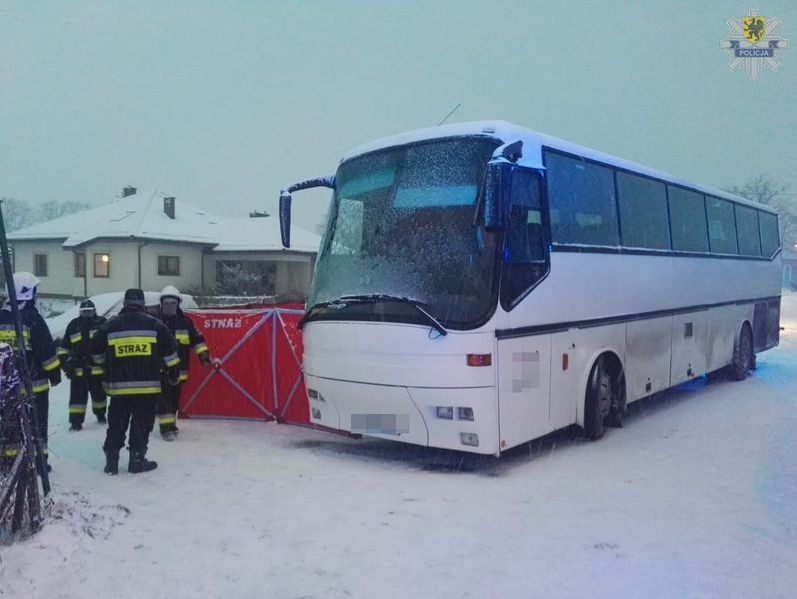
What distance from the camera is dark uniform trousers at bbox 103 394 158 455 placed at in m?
6.56

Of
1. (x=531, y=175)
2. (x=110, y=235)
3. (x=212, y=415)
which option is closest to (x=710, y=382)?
(x=531, y=175)

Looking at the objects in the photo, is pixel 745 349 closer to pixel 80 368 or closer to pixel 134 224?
pixel 80 368

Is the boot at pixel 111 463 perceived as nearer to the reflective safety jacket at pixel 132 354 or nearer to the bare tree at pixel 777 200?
the reflective safety jacket at pixel 132 354

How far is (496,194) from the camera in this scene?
20.0 ft

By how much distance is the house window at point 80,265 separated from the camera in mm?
37159

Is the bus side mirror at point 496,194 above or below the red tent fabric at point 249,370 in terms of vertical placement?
above

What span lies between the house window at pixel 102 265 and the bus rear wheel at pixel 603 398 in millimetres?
32777

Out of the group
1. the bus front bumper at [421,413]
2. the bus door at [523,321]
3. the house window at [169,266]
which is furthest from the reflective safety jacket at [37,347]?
the house window at [169,266]

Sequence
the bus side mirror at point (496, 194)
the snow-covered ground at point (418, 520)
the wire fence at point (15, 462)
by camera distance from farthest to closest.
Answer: the bus side mirror at point (496, 194) → the wire fence at point (15, 462) → the snow-covered ground at point (418, 520)

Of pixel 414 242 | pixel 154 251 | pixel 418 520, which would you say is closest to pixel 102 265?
pixel 154 251

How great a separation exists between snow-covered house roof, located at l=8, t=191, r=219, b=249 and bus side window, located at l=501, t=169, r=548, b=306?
31.6 meters

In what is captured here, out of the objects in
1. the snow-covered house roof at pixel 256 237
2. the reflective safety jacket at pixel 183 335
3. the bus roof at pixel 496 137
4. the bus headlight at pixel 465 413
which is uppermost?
the snow-covered house roof at pixel 256 237

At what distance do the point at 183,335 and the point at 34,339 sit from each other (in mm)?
2253

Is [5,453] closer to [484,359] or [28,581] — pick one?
[28,581]
